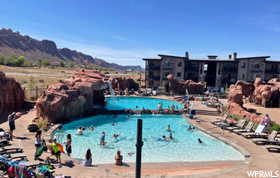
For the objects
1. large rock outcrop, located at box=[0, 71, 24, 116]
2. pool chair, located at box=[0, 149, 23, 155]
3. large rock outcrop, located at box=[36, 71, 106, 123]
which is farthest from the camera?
large rock outcrop, located at box=[0, 71, 24, 116]

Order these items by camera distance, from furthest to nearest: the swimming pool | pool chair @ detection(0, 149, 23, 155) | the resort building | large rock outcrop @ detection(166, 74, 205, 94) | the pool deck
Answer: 1. the resort building
2. large rock outcrop @ detection(166, 74, 205, 94)
3. the swimming pool
4. pool chair @ detection(0, 149, 23, 155)
5. the pool deck

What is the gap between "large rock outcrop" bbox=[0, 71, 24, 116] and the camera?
22684mm

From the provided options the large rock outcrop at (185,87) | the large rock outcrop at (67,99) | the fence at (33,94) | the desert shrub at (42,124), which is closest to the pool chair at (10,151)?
the desert shrub at (42,124)

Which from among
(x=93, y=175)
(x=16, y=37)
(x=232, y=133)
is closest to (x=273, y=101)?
(x=232, y=133)

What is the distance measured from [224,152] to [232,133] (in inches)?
139

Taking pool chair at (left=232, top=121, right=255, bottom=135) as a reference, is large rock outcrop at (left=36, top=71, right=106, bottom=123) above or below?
above

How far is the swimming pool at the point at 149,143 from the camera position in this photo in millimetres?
15221

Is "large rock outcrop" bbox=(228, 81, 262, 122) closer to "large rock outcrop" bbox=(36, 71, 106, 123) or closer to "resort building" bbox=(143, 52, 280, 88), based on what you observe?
"large rock outcrop" bbox=(36, 71, 106, 123)

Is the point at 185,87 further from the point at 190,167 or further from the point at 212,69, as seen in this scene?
the point at 190,167

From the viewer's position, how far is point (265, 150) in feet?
46.8

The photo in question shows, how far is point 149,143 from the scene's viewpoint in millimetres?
18484

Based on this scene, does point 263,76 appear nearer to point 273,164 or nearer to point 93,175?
point 273,164

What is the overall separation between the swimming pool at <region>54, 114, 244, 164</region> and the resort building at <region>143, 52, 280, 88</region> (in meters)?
26.0

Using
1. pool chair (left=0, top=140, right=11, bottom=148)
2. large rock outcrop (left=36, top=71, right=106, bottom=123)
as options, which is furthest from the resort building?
pool chair (left=0, top=140, right=11, bottom=148)
